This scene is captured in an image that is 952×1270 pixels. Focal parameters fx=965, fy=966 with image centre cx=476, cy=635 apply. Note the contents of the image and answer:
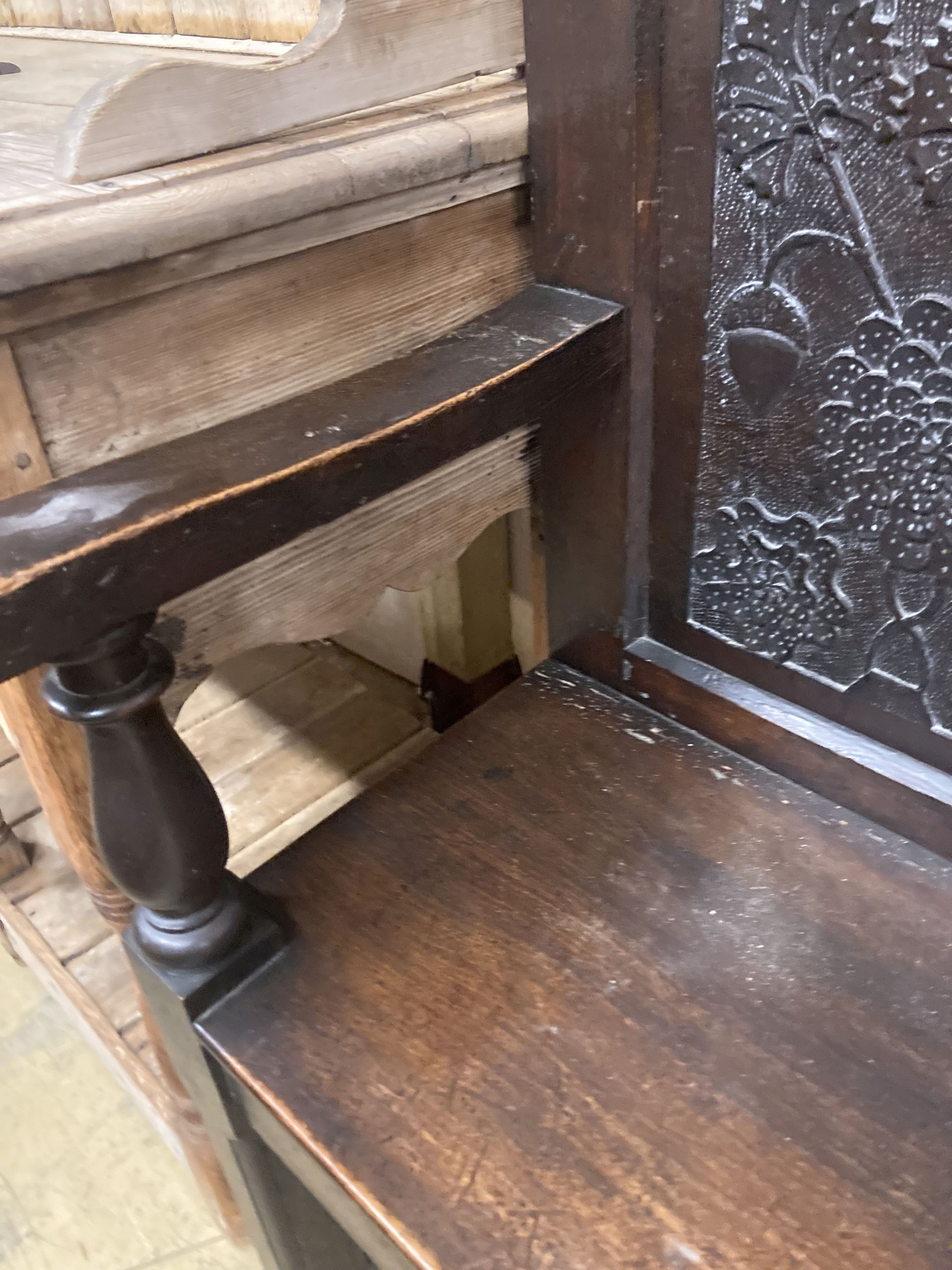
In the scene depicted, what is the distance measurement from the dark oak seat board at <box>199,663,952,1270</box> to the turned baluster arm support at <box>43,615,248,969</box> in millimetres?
60

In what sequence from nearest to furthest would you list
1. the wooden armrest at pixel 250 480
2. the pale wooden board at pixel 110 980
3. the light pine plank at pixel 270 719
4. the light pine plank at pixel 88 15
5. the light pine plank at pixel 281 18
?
the wooden armrest at pixel 250 480 < the light pine plank at pixel 281 18 < the pale wooden board at pixel 110 980 < the light pine plank at pixel 88 15 < the light pine plank at pixel 270 719

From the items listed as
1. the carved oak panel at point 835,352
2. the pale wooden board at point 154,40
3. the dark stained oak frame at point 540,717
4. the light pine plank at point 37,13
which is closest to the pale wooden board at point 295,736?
the dark stained oak frame at point 540,717

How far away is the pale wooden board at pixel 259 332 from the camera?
531mm

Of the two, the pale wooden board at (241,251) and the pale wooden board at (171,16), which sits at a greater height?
the pale wooden board at (171,16)

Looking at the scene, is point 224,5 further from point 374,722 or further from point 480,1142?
point 480,1142

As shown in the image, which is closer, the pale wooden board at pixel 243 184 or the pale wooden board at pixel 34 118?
the pale wooden board at pixel 243 184

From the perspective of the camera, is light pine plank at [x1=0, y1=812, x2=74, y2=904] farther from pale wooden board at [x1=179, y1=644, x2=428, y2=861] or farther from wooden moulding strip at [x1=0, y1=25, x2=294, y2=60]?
wooden moulding strip at [x1=0, y1=25, x2=294, y2=60]

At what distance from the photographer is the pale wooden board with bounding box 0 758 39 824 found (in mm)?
1383

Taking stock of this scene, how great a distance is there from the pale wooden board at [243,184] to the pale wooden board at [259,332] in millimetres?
34

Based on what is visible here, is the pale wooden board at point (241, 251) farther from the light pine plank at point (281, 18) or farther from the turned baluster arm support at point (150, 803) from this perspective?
the light pine plank at point (281, 18)

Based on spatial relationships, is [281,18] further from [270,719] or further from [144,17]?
[270,719]

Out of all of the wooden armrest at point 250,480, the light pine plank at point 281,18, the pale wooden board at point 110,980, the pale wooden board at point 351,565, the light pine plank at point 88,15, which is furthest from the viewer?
the light pine plank at point 88,15

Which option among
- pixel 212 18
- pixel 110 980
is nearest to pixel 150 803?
pixel 110 980

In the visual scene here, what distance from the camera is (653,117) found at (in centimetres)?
60
